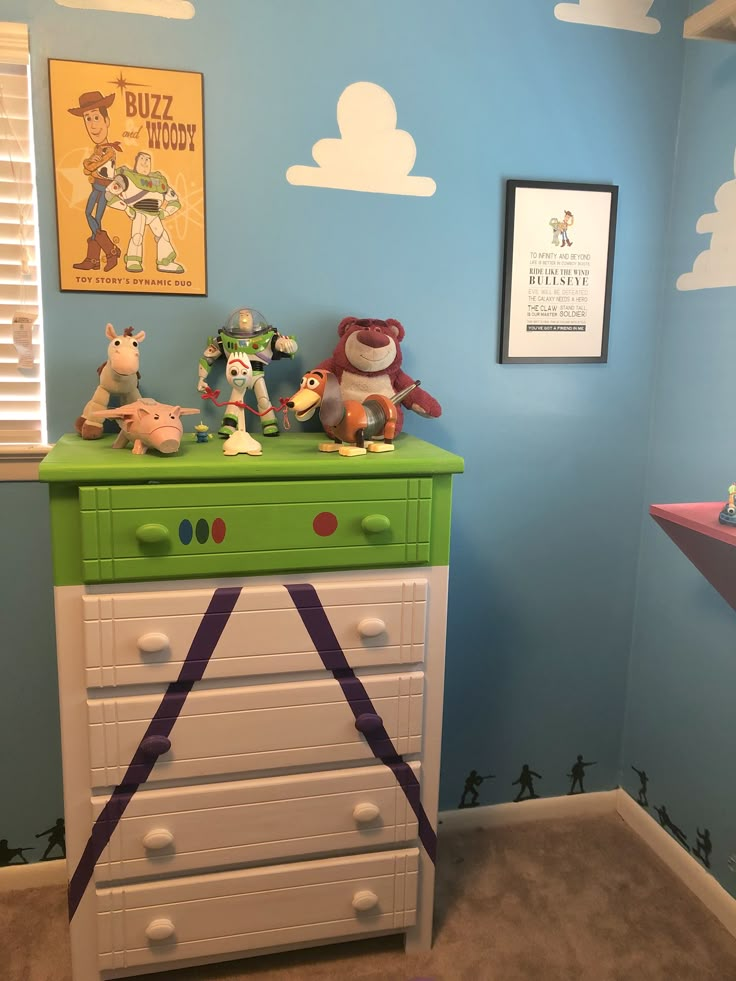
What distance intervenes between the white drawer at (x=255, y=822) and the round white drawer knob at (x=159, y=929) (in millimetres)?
109

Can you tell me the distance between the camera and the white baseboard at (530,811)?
2189mm

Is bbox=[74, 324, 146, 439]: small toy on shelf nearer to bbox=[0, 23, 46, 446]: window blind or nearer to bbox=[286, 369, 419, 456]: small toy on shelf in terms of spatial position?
bbox=[0, 23, 46, 446]: window blind

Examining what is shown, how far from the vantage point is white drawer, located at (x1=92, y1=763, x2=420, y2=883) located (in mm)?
1531

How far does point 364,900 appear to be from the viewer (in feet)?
5.46

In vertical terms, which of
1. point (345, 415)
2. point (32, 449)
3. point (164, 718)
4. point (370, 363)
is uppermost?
point (370, 363)

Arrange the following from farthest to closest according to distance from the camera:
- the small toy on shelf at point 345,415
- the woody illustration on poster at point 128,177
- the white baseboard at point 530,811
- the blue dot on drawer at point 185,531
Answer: the white baseboard at point 530,811 < the woody illustration on poster at point 128,177 < the small toy on shelf at point 345,415 < the blue dot on drawer at point 185,531

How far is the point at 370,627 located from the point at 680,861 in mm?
1178

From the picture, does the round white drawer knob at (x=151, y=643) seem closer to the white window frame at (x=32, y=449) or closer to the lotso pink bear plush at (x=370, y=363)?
the white window frame at (x=32, y=449)

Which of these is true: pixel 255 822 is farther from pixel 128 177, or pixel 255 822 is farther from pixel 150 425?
pixel 128 177

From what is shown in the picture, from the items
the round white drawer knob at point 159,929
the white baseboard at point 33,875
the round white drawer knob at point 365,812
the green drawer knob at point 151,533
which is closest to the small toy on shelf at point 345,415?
the green drawer knob at point 151,533

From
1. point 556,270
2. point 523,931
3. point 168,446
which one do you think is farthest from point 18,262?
point 523,931

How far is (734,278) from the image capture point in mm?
1809

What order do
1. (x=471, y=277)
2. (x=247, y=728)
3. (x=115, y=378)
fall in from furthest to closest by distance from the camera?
(x=471, y=277), (x=115, y=378), (x=247, y=728)

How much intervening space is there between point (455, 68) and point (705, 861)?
207 cm
